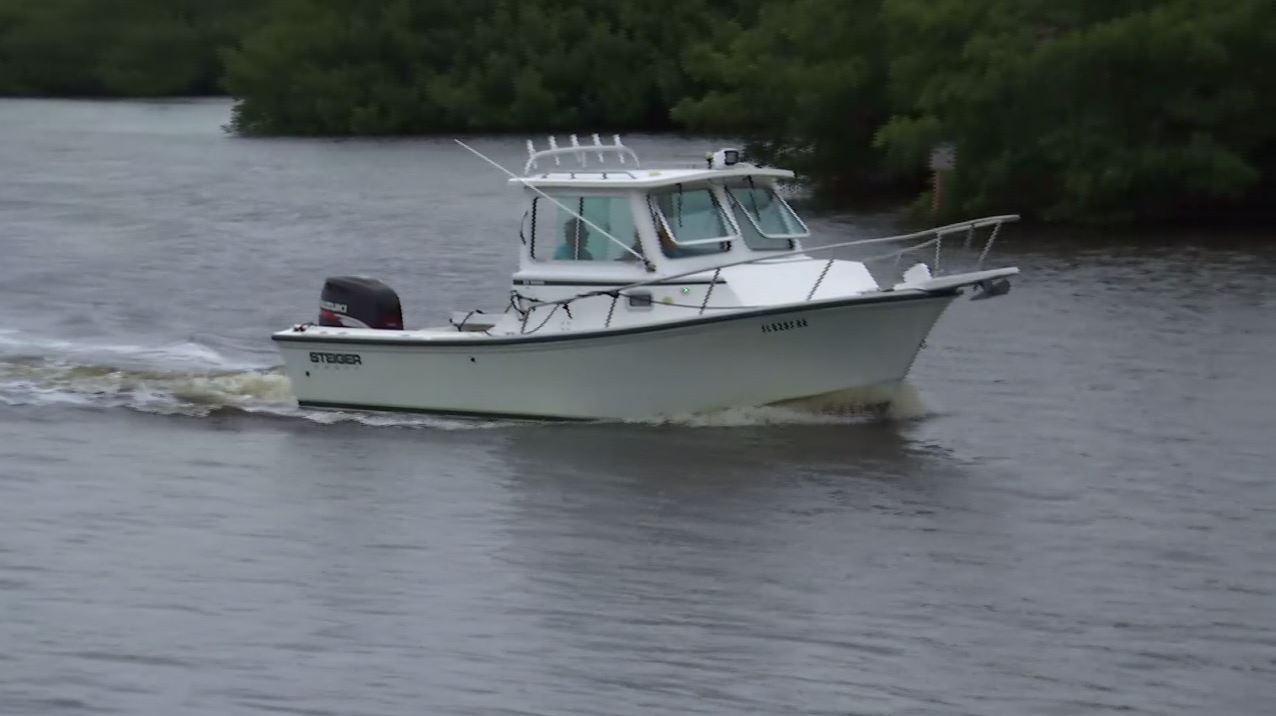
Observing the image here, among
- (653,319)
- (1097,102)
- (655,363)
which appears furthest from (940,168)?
(653,319)

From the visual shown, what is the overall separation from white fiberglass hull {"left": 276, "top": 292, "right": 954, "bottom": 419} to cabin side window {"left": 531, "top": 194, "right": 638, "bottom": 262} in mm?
968

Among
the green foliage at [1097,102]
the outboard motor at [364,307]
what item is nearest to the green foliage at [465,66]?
the green foliage at [1097,102]

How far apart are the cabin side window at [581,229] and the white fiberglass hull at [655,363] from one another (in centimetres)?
97

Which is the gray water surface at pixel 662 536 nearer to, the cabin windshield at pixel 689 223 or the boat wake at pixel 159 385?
the boat wake at pixel 159 385

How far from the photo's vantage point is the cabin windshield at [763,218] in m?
17.6

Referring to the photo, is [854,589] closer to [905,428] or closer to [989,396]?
[905,428]

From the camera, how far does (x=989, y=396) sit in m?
19.1

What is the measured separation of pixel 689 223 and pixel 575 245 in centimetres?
105

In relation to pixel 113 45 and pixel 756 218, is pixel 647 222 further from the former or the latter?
pixel 113 45

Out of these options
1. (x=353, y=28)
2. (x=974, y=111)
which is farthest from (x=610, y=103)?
(x=974, y=111)

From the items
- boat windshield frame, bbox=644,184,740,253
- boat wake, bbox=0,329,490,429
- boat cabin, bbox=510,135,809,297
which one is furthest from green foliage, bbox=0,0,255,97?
boat windshield frame, bbox=644,184,740,253

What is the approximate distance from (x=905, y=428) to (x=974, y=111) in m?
17.3

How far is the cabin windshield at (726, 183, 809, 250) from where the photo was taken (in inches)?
693

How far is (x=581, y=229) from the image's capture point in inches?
Result: 691
